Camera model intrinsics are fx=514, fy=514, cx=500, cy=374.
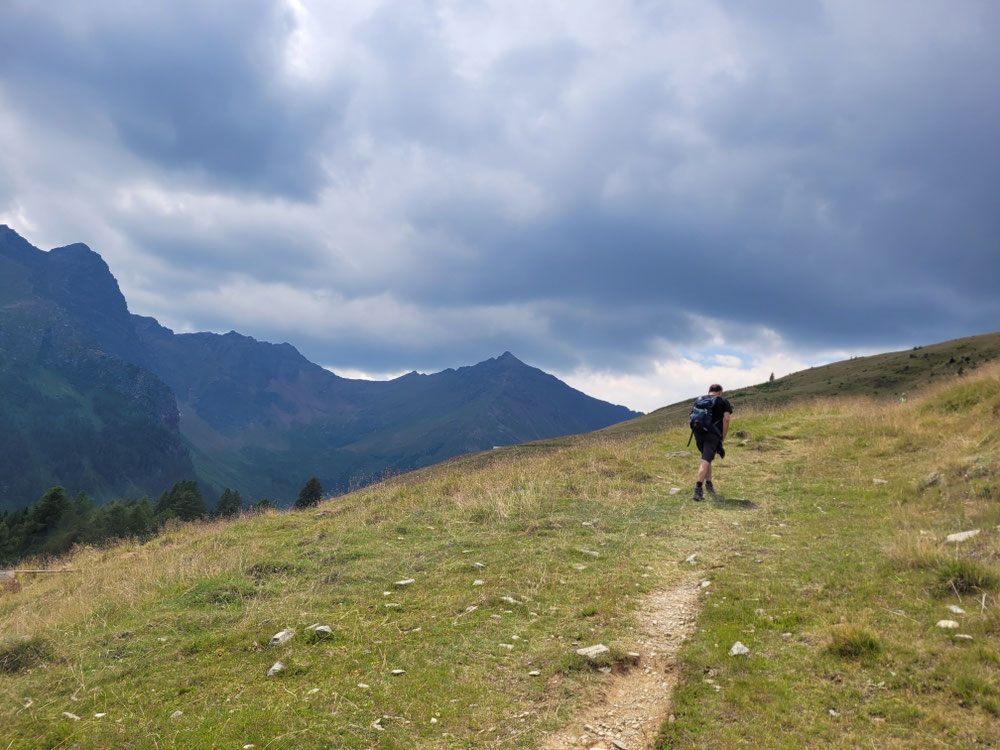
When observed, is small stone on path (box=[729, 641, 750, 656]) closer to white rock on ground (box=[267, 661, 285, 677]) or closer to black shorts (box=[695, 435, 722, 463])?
white rock on ground (box=[267, 661, 285, 677])

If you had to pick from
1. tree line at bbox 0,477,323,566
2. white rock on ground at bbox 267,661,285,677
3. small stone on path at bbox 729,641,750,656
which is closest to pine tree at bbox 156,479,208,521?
tree line at bbox 0,477,323,566

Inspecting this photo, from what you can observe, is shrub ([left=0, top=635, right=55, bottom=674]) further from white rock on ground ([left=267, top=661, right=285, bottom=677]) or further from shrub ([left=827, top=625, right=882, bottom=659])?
shrub ([left=827, top=625, right=882, bottom=659])

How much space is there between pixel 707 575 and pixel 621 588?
1.57 m

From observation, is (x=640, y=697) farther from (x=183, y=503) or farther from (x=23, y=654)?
(x=183, y=503)

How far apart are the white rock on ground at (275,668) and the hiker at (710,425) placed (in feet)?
38.6

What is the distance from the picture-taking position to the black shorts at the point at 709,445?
48.4 ft

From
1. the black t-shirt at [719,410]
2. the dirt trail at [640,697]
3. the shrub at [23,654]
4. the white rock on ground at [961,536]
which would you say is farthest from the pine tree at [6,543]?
the white rock on ground at [961,536]

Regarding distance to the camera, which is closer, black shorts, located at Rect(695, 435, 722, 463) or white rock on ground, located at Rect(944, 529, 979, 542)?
white rock on ground, located at Rect(944, 529, 979, 542)

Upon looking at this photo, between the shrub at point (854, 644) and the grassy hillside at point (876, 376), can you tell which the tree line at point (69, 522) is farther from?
the shrub at point (854, 644)

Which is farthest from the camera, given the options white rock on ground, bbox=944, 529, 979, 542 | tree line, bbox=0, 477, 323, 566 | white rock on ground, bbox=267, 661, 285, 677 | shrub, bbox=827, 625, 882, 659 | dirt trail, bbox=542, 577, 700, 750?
tree line, bbox=0, 477, 323, 566

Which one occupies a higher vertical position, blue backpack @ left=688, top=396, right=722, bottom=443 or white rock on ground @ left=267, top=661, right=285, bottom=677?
blue backpack @ left=688, top=396, right=722, bottom=443

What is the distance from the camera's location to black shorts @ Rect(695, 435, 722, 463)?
14750mm

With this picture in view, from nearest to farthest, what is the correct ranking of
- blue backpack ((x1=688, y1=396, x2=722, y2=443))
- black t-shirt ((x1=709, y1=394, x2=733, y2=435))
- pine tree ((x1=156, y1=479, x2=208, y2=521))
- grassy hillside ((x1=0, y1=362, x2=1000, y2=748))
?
grassy hillside ((x1=0, y1=362, x2=1000, y2=748))
blue backpack ((x1=688, y1=396, x2=722, y2=443))
black t-shirt ((x1=709, y1=394, x2=733, y2=435))
pine tree ((x1=156, y1=479, x2=208, y2=521))

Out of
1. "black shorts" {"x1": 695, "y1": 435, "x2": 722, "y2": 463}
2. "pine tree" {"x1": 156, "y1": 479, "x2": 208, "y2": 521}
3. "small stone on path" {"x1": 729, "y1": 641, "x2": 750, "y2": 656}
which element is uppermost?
"black shorts" {"x1": 695, "y1": 435, "x2": 722, "y2": 463}
